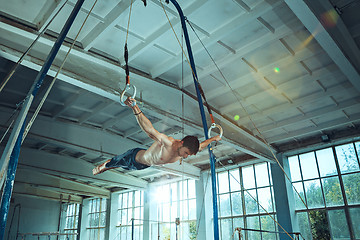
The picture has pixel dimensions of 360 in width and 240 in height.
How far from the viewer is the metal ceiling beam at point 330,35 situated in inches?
179

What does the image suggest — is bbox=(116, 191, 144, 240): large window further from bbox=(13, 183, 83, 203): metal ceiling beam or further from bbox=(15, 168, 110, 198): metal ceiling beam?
bbox=(13, 183, 83, 203): metal ceiling beam

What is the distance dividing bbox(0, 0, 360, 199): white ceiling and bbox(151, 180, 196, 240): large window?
465 cm

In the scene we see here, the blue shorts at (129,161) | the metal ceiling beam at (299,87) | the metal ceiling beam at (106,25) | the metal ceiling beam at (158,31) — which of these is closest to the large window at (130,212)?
the metal ceiling beam at (299,87)

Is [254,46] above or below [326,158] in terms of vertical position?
above

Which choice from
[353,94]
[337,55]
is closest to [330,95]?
[353,94]

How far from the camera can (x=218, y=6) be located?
5.08 m

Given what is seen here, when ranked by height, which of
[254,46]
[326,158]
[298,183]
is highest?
[254,46]

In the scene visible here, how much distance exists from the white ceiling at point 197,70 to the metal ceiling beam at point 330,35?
0.8 inches

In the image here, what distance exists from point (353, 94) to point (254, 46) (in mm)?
3853

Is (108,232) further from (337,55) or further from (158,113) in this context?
(337,55)

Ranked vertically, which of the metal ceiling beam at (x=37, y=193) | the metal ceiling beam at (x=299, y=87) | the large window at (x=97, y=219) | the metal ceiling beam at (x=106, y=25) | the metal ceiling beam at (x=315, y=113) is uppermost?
the metal ceiling beam at (x=106, y=25)

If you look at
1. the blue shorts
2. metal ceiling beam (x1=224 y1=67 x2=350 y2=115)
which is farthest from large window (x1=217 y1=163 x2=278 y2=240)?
the blue shorts

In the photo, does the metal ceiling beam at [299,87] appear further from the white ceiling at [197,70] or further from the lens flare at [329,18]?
the lens flare at [329,18]

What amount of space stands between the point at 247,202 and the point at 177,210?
14.1 feet
